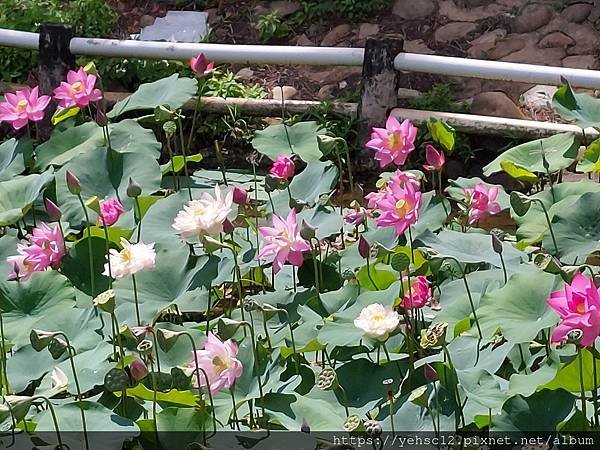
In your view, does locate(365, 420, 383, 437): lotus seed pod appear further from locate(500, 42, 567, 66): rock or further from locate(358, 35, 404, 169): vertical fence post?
locate(500, 42, 567, 66): rock

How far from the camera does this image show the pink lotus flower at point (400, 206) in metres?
1.95

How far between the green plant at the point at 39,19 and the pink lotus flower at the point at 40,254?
2.17 metres

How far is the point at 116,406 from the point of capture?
1896 mm

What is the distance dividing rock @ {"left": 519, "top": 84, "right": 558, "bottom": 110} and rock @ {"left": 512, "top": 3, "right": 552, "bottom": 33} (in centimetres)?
47

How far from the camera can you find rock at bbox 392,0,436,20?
448 cm

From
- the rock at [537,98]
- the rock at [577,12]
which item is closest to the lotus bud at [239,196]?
the rock at [537,98]

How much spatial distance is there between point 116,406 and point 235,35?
287cm

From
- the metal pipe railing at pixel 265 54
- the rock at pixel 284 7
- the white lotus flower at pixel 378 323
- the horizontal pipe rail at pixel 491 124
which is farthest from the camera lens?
the rock at pixel 284 7

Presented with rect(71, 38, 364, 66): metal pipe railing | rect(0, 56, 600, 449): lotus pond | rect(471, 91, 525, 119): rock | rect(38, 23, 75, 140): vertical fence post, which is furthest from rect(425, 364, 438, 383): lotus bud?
rect(38, 23, 75, 140): vertical fence post

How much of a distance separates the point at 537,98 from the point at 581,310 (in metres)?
2.46

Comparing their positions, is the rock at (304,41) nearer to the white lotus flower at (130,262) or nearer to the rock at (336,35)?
the rock at (336,35)

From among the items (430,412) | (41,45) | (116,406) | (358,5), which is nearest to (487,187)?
(430,412)

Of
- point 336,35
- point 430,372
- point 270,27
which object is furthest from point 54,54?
point 430,372

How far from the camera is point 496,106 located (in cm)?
370
